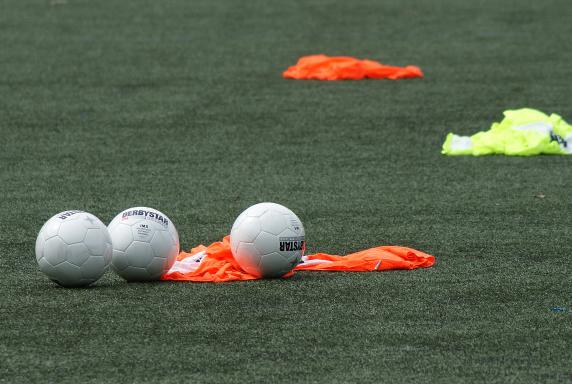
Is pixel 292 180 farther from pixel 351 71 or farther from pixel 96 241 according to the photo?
pixel 351 71

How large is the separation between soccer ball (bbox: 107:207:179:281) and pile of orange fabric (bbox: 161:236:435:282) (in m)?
0.18

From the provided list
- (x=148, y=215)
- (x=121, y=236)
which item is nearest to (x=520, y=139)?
(x=148, y=215)

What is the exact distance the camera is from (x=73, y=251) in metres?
7.12

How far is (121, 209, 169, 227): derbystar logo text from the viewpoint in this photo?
7.51 m

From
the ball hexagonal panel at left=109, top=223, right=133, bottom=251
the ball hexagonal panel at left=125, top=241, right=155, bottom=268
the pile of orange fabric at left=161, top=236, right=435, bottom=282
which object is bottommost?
the pile of orange fabric at left=161, top=236, right=435, bottom=282

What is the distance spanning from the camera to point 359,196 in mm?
10320

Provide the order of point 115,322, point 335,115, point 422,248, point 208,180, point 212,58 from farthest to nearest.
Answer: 1. point 212,58
2. point 335,115
3. point 208,180
4. point 422,248
5. point 115,322

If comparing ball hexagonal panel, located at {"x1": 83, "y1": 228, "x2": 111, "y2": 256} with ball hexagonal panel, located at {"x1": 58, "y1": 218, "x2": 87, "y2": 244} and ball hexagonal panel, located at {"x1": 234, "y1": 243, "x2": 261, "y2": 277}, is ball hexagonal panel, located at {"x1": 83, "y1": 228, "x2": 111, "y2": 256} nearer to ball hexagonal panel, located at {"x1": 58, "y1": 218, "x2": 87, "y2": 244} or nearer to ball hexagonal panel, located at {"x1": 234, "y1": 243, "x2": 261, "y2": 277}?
ball hexagonal panel, located at {"x1": 58, "y1": 218, "x2": 87, "y2": 244}

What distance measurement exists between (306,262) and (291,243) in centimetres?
48

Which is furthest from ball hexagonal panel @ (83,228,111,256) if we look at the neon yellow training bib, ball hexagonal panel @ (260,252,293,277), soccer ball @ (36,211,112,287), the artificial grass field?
the neon yellow training bib

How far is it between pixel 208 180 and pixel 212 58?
6.66 m

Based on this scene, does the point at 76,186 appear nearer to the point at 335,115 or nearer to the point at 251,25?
the point at 335,115

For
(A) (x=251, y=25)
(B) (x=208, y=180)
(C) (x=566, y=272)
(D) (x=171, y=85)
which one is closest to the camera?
(C) (x=566, y=272)

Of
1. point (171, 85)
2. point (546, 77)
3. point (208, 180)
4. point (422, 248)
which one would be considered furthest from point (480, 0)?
point (422, 248)
